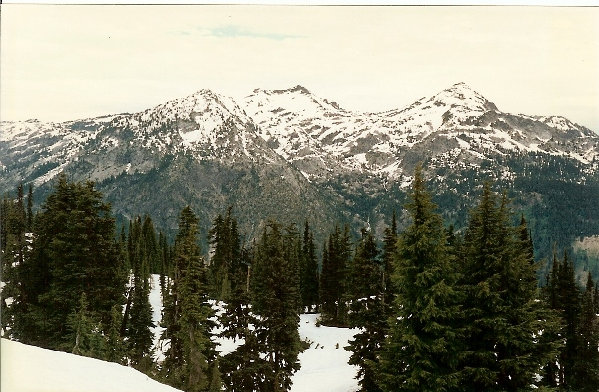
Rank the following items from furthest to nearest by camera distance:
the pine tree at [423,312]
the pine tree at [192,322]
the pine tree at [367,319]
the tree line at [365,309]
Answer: the pine tree at [367,319], the pine tree at [192,322], the tree line at [365,309], the pine tree at [423,312]

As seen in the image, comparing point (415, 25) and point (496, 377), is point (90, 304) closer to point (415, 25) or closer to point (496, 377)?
point (496, 377)

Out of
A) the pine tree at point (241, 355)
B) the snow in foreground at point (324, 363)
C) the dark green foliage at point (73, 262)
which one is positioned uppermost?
the dark green foliage at point (73, 262)

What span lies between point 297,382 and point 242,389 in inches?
489

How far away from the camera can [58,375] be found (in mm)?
19859

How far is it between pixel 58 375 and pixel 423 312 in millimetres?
14344

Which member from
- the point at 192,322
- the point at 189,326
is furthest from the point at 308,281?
the point at 189,326

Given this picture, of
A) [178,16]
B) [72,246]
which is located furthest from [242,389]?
[178,16]

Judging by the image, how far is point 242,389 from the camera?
35.4 metres

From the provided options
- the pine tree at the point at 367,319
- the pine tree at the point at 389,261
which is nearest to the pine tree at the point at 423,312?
the pine tree at the point at 389,261

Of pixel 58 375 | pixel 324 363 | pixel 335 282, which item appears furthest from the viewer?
pixel 335 282

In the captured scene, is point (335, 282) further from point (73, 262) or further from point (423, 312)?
point (423, 312)

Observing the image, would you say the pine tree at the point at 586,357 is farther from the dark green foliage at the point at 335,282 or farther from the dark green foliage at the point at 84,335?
the dark green foliage at the point at 84,335

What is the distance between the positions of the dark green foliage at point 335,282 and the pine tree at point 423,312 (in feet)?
146

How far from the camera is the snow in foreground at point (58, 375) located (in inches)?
759
